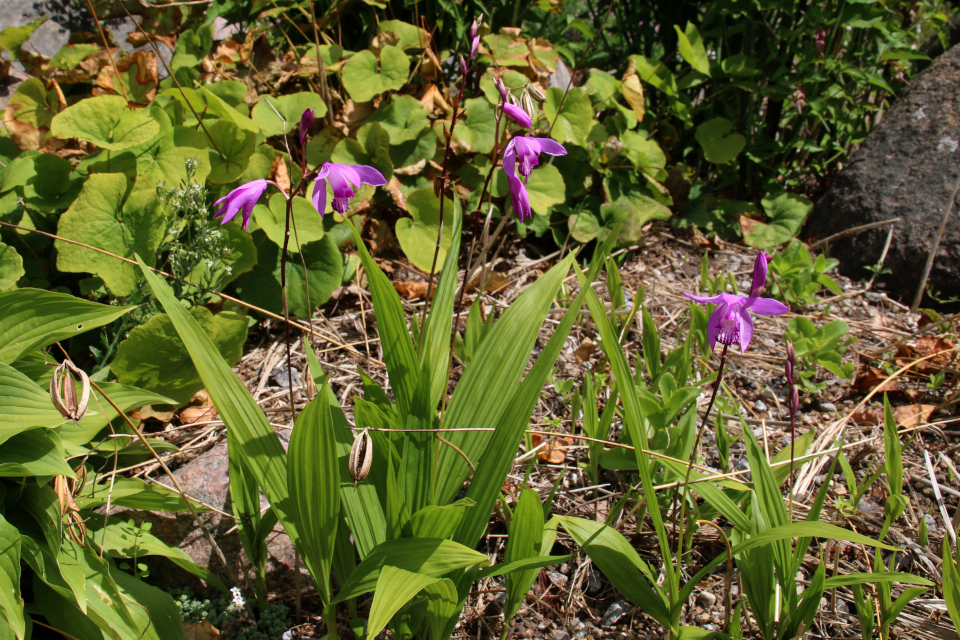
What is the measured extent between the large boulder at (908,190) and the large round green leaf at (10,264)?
311 cm

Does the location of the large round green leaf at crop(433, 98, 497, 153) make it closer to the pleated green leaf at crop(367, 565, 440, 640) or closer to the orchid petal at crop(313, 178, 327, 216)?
the orchid petal at crop(313, 178, 327, 216)

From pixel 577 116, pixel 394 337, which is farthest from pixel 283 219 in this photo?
pixel 577 116

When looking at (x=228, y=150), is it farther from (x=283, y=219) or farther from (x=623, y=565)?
(x=623, y=565)

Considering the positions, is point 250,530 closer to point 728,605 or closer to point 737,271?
point 728,605

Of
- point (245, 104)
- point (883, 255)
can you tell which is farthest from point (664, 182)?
point (245, 104)

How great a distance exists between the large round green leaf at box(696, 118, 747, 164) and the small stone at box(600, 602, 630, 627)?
2.13m

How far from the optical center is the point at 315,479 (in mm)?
1046

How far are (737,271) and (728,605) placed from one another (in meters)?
1.84

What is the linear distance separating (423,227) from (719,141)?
1.57m

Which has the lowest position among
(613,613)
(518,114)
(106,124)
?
(613,613)

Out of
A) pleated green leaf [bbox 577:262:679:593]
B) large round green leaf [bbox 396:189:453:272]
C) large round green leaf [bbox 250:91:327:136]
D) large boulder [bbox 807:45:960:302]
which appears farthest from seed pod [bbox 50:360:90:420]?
large boulder [bbox 807:45:960:302]

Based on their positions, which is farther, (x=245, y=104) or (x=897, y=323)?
(x=897, y=323)

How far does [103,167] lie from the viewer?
192 centimetres

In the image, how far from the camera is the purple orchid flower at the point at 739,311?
40.1 inches
